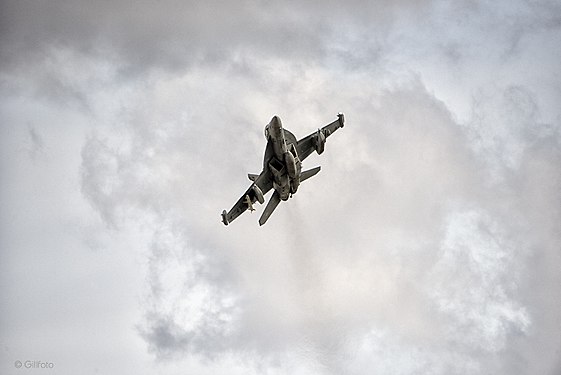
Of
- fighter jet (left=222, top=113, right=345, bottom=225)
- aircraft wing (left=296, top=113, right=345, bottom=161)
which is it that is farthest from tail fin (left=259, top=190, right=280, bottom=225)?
aircraft wing (left=296, top=113, right=345, bottom=161)

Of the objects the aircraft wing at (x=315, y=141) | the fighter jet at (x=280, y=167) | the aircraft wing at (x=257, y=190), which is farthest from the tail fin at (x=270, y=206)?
the aircraft wing at (x=315, y=141)

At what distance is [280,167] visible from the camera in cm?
12600

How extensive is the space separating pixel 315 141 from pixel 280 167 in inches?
315

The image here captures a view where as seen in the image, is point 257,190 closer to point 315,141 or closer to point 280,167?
point 280,167

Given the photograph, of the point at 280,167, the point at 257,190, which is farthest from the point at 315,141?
the point at 257,190

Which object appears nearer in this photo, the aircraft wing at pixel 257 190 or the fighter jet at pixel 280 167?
the fighter jet at pixel 280 167

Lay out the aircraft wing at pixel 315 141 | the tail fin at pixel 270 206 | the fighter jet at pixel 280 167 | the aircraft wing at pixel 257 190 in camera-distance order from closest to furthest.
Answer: the fighter jet at pixel 280 167, the aircraft wing at pixel 257 190, the aircraft wing at pixel 315 141, the tail fin at pixel 270 206

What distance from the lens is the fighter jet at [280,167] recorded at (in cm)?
12206

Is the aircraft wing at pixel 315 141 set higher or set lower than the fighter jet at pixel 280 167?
higher

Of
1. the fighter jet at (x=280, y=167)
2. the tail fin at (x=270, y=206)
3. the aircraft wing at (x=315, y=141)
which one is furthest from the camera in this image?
the tail fin at (x=270, y=206)

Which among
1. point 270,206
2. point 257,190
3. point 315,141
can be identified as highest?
point 315,141

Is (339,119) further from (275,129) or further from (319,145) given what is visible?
(275,129)

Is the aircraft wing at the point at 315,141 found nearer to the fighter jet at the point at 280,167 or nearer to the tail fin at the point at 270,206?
the fighter jet at the point at 280,167

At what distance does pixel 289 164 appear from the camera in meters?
123
